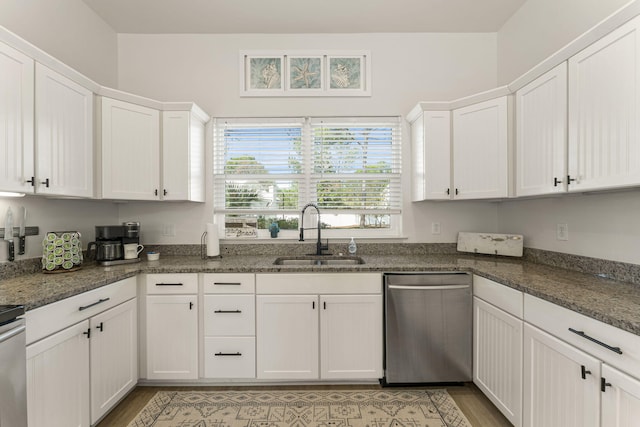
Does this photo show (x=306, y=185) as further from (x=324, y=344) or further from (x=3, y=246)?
(x=3, y=246)

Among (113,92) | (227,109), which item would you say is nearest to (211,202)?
(227,109)

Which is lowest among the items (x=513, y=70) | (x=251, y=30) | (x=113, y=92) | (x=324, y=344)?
(x=324, y=344)

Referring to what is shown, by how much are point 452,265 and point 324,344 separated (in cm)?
113

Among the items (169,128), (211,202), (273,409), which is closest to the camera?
(273,409)

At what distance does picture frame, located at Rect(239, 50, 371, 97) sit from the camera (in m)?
2.81

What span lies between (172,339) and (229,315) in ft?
1.49

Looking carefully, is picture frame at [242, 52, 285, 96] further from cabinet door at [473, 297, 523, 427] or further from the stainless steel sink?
cabinet door at [473, 297, 523, 427]

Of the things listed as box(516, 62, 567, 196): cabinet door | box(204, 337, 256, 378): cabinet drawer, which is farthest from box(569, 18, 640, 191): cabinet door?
box(204, 337, 256, 378): cabinet drawer

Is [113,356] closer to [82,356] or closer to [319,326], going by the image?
[82,356]

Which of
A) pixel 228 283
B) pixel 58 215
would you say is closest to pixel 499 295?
pixel 228 283

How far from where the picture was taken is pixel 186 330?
214 cm

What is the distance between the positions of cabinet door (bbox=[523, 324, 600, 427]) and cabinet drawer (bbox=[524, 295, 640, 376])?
0.13 feet

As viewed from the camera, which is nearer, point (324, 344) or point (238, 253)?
point (324, 344)

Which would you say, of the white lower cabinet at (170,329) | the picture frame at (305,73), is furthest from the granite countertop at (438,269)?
the picture frame at (305,73)
